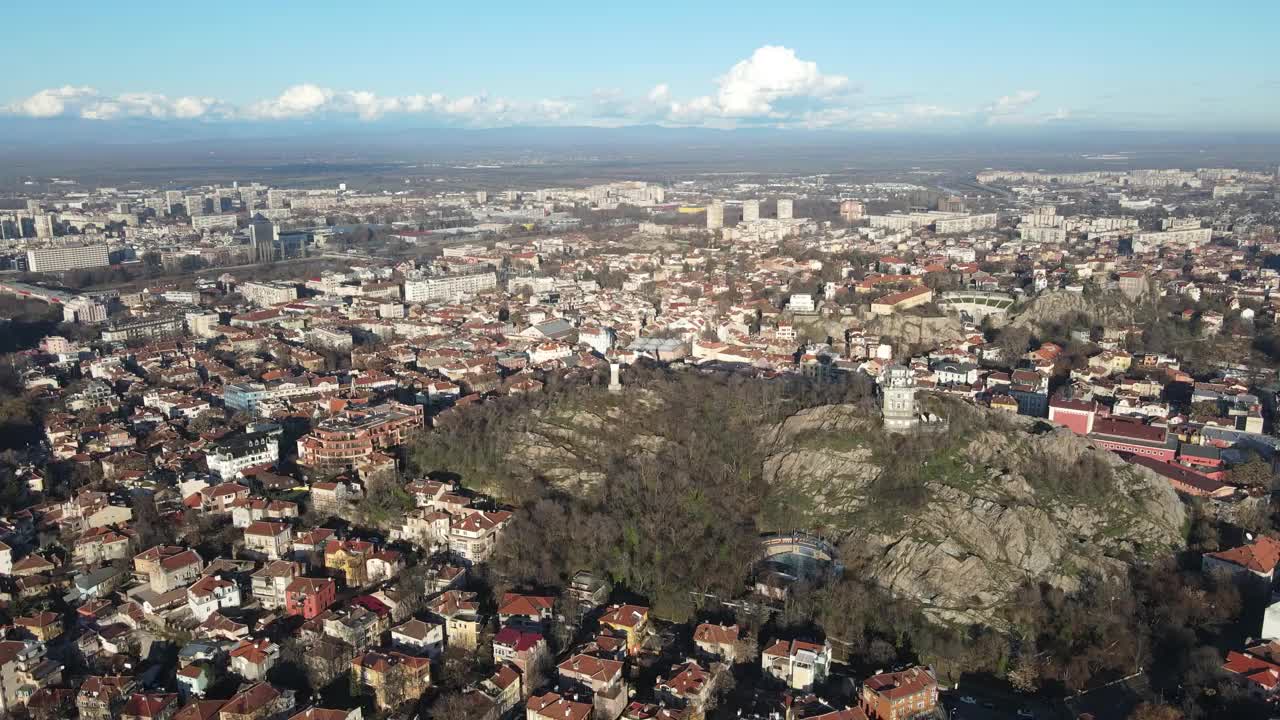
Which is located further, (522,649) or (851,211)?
Answer: (851,211)

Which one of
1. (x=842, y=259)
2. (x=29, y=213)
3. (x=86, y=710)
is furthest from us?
(x=29, y=213)

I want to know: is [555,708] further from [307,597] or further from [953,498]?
[953,498]

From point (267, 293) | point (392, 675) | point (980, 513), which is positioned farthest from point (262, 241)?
point (980, 513)

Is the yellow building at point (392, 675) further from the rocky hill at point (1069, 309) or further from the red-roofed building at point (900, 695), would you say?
the rocky hill at point (1069, 309)

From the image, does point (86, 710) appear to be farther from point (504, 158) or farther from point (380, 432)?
point (504, 158)

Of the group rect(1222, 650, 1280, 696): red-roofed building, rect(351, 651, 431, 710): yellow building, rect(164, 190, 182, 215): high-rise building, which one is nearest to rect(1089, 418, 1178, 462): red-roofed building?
rect(1222, 650, 1280, 696): red-roofed building

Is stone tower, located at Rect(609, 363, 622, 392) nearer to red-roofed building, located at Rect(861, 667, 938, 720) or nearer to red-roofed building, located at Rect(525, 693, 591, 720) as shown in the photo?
red-roofed building, located at Rect(525, 693, 591, 720)

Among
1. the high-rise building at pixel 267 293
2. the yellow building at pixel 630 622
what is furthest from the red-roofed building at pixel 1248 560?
the high-rise building at pixel 267 293

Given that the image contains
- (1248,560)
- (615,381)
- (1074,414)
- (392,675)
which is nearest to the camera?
(392,675)

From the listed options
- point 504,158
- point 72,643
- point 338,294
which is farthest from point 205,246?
point 504,158
